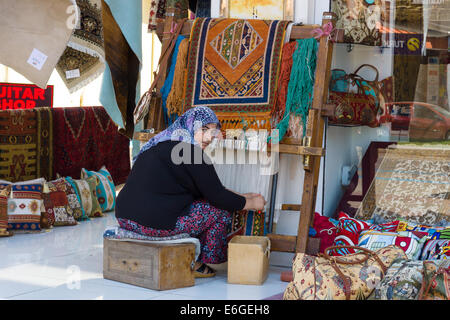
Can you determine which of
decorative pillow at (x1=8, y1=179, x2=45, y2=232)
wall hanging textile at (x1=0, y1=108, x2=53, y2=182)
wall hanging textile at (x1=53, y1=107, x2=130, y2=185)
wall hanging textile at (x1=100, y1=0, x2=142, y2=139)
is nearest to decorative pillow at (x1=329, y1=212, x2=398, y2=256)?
wall hanging textile at (x1=100, y1=0, x2=142, y2=139)

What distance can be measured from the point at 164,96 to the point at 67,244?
4.30ft

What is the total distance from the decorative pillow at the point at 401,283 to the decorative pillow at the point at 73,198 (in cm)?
319

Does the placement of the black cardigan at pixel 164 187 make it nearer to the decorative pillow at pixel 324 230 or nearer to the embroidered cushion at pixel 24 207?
the decorative pillow at pixel 324 230

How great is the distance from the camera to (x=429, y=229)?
356cm

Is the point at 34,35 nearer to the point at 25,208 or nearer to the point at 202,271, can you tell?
the point at 25,208

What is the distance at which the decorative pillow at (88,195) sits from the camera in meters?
5.44

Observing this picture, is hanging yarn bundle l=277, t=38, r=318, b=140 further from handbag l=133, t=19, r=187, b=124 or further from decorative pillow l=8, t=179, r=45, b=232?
decorative pillow l=8, t=179, r=45, b=232

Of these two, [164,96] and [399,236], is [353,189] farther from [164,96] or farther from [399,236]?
[164,96]

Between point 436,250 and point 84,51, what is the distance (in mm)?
2529

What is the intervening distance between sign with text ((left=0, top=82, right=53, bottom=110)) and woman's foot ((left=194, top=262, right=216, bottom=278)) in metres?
4.28

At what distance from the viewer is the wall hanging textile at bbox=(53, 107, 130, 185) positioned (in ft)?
19.2

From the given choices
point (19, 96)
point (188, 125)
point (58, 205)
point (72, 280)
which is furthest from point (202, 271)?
point (19, 96)

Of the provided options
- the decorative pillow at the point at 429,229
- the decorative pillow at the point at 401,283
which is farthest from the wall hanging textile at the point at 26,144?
the decorative pillow at the point at 401,283
